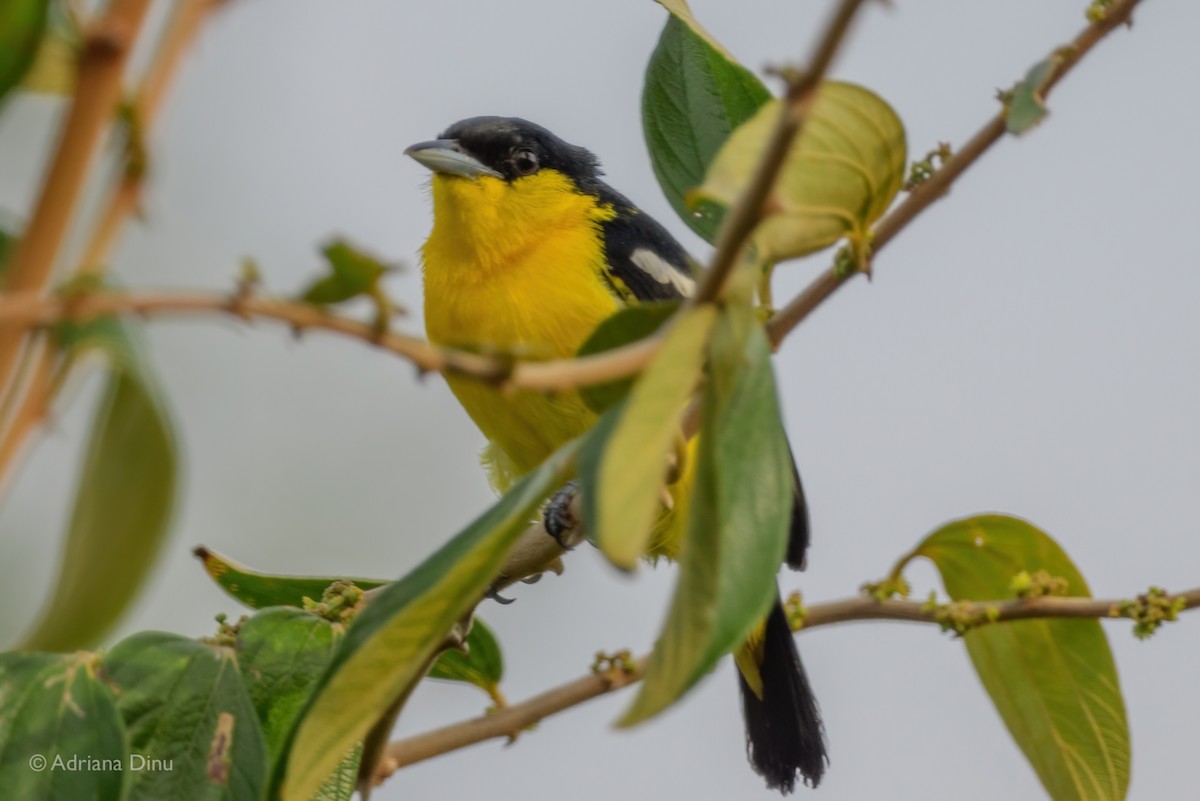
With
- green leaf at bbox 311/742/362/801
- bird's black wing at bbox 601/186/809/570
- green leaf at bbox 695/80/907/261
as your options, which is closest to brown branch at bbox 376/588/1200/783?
green leaf at bbox 311/742/362/801

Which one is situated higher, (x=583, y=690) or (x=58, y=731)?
(x=583, y=690)

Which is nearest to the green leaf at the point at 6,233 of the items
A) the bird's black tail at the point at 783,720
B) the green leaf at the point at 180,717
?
the green leaf at the point at 180,717

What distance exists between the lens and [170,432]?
749mm

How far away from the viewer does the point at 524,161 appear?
3525 millimetres

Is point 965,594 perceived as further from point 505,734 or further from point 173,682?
point 173,682

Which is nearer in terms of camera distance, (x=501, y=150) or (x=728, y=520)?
(x=728, y=520)

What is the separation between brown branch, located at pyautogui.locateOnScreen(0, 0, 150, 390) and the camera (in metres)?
0.54

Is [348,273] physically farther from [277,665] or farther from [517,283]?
[517,283]

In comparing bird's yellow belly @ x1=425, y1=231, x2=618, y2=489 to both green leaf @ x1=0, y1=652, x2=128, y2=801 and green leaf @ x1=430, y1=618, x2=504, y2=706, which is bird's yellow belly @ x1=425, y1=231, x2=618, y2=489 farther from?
green leaf @ x1=0, y1=652, x2=128, y2=801

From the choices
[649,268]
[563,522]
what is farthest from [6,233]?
[649,268]

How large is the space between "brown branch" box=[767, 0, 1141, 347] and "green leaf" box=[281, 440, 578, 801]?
0.53 meters

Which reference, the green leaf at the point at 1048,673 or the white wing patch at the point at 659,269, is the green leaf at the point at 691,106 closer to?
the green leaf at the point at 1048,673

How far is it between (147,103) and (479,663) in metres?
1.49

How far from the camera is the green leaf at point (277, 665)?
1.53 meters
